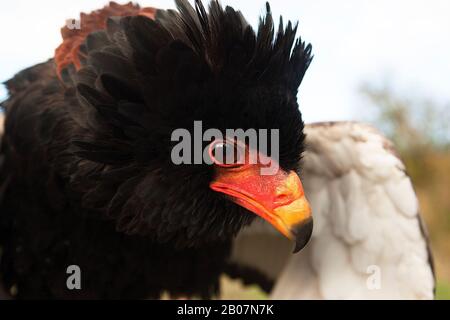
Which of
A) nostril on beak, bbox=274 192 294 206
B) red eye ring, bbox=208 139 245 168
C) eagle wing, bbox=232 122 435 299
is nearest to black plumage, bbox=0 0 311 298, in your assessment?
red eye ring, bbox=208 139 245 168

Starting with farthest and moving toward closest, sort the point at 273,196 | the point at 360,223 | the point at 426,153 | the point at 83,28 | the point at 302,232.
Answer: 1. the point at 426,153
2. the point at 360,223
3. the point at 83,28
4. the point at 273,196
5. the point at 302,232

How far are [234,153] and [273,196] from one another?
260mm

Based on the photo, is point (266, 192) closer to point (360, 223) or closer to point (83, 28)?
point (83, 28)

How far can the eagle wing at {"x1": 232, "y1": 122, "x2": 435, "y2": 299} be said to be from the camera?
3984 millimetres

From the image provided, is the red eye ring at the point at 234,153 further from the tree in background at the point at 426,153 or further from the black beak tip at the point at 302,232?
the tree in background at the point at 426,153

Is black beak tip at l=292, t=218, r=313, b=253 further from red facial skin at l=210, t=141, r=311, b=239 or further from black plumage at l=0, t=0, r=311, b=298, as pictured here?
black plumage at l=0, t=0, r=311, b=298

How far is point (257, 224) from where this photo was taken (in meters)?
4.80

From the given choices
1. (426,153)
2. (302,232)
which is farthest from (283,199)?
(426,153)

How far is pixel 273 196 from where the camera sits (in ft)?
8.26

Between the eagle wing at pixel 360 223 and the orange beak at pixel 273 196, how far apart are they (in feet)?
5.12

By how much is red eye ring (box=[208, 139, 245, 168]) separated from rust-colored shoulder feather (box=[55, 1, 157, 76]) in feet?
2.97
